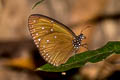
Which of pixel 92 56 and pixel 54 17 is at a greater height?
pixel 92 56

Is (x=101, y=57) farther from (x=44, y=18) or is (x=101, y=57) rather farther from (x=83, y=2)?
(x=83, y=2)

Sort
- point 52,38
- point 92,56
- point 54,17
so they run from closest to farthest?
1. point 92,56
2. point 52,38
3. point 54,17

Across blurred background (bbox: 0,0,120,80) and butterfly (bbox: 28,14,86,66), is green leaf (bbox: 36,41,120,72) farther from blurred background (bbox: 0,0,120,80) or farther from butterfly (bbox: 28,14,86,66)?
blurred background (bbox: 0,0,120,80)

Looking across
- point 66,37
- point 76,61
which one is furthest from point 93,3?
point 76,61

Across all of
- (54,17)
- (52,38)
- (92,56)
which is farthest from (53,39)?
(54,17)

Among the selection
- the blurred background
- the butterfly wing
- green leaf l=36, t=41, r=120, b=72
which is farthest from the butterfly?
the blurred background

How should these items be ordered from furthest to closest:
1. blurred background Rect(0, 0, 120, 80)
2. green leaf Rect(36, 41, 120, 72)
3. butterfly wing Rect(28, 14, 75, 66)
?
blurred background Rect(0, 0, 120, 80)
butterfly wing Rect(28, 14, 75, 66)
green leaf Rect(36, 41, 120, 72)

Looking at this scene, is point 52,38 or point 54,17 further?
point 54,17

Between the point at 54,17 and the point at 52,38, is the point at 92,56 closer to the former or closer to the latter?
the point at 52,38
